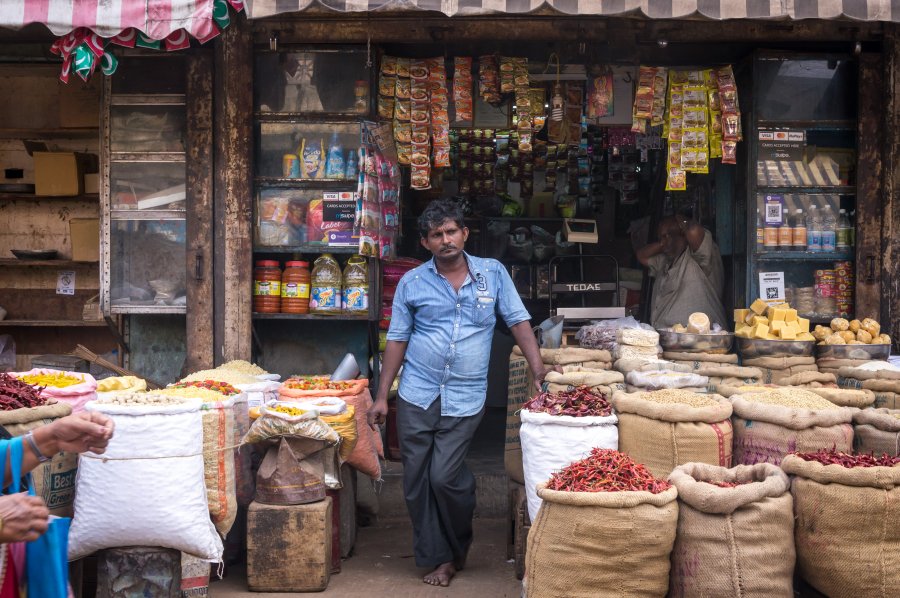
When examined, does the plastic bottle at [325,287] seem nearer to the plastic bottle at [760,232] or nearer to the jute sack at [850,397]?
the plastic bottle at [760,232]

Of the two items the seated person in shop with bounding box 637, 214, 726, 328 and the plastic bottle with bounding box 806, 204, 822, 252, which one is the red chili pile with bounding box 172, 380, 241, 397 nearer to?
the seated person in shop with bounding box 637, 214, 726, 328

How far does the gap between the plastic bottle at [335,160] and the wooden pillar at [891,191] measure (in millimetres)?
3340

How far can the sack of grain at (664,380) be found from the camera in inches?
185

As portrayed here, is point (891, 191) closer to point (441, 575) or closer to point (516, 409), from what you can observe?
point (516, 409)

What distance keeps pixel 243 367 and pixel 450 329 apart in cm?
161

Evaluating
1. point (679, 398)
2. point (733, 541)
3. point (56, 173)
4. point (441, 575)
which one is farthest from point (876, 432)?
point (56, 173)

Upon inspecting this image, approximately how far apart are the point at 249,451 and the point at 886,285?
4.04 meters

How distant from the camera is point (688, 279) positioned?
22.2 feet

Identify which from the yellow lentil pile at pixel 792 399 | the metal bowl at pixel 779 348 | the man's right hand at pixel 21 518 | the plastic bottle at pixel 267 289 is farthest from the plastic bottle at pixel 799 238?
the man's right hand at pixel 21 518

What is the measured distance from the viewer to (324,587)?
4.61 m

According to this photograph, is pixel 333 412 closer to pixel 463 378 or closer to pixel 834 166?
pixel 463 378

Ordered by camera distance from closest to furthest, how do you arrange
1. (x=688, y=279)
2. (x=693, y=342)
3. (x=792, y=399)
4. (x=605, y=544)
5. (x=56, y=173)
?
(x=605, y=544) < (x=792, y=399) < (x=693, y=342) < (x=688, y=279) < (x=56, y=173)

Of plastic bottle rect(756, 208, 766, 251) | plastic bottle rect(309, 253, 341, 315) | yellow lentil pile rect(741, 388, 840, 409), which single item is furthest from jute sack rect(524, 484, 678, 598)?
plastic bottle rect(756, 208, 766, 251)

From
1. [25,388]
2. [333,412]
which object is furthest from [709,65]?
[25,388]
